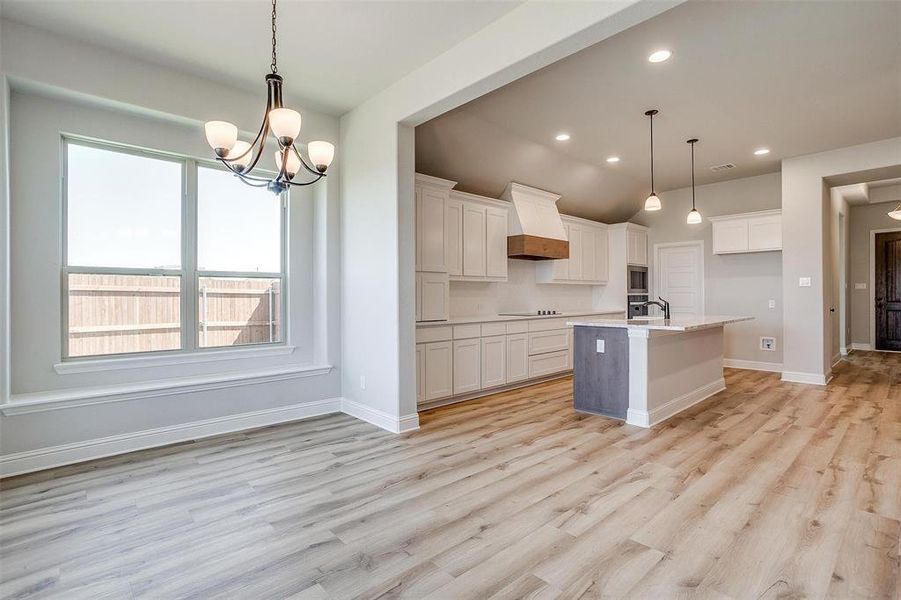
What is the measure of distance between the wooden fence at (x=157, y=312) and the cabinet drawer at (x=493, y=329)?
223 centimetres

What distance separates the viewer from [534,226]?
6.12 metres

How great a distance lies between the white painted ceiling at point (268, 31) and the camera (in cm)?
279

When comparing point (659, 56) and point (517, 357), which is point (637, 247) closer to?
point (517, 357)

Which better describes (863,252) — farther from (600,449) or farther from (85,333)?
(85,333)

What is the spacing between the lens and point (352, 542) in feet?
7.04

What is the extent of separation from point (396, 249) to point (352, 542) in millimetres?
2313

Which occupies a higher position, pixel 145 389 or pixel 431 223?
pixel 431 223

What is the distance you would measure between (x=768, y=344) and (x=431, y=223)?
5.61m

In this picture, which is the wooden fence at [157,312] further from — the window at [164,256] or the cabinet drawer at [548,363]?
the cabinet drawer at [548,363]

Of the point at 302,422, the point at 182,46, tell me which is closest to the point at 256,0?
the point at 182,46

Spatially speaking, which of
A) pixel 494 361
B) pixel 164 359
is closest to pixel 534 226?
pixel 494 361

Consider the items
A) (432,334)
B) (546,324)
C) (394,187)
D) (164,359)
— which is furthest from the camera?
(546,324)

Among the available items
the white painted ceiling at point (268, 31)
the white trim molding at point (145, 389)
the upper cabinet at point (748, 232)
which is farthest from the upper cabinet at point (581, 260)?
the white painted ceiling at point (268, 31)

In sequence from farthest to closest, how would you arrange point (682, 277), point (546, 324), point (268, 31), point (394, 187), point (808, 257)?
point (682, 277)
point (546, 324)
point (808, 257)
point (394, 187)
point (268, 31)
